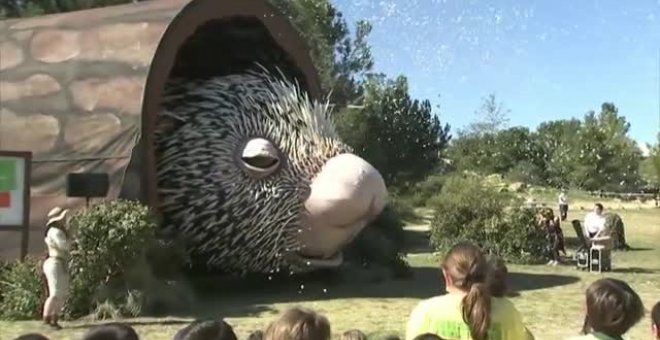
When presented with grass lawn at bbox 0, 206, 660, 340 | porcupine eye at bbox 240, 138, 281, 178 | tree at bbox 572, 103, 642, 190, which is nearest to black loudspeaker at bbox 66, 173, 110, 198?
grass lawn at bbox 0, 206, 660, 340

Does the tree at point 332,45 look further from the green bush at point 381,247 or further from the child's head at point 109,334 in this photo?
the child's head at point 109,334

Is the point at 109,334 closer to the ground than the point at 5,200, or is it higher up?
closer to the ground

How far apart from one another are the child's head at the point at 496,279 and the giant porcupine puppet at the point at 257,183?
7663 millimetres

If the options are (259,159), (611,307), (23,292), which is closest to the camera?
(611,307)

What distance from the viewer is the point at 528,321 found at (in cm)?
1078

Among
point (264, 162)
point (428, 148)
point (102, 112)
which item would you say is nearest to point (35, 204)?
point (102, 112)

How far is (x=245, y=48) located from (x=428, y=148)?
2805 centimetres

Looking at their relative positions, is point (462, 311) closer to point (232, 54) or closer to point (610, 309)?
point (610, 309)

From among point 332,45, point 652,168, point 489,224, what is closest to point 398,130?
point 332,45

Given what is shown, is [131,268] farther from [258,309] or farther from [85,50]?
[85,50]

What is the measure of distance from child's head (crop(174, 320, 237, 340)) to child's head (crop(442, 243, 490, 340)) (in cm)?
116

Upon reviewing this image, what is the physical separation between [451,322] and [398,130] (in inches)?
1411

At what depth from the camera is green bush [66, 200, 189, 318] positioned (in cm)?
1109

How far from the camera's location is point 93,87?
12.5 metres
